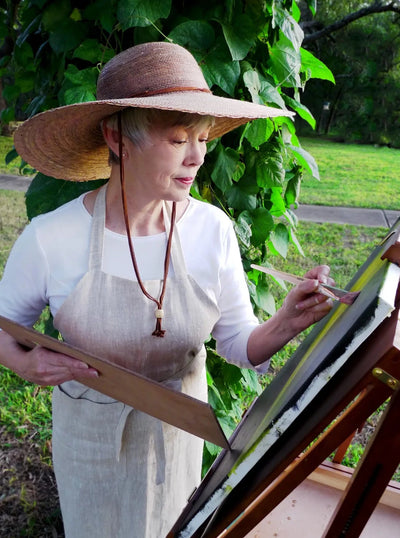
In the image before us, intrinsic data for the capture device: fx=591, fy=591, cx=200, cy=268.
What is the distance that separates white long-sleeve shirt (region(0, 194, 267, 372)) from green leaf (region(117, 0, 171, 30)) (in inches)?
23.2

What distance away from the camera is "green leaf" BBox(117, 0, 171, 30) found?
67.9 inches

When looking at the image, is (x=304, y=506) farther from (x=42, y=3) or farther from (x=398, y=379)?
(x=42, y=3)

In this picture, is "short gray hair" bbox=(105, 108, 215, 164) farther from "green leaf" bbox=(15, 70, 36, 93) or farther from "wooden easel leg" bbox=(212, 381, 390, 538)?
"green leaf" bbox=(15, 70, 36, 93)

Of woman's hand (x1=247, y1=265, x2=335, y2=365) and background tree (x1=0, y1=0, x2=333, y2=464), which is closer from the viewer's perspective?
woman's hand (x1=247, y1=265, x2=335, y2=365)

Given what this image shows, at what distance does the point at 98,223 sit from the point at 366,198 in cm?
749

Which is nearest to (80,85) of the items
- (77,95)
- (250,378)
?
(77,95)

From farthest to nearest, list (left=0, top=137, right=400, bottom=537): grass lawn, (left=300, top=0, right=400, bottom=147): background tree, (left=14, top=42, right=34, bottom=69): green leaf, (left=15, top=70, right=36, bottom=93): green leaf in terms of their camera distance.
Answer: (left=300, top=0, right=400, bottom=147): background tree < (left=0, top=137, right=400, bottom=537): grass lawn < (left=15, top=70, right=36, bottom=93): green leaf < (left=14, top=42, right=34, bottom=69): green leaf

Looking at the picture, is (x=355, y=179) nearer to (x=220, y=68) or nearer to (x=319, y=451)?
(x=220, y=68)

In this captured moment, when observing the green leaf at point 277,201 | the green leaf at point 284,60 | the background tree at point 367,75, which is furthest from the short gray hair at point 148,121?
the background tree at point 367,75

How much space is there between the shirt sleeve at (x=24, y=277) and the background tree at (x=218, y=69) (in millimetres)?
525

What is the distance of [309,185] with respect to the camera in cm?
934

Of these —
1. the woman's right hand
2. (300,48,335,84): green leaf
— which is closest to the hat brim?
the woman's right hand

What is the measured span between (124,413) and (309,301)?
1.79 feet

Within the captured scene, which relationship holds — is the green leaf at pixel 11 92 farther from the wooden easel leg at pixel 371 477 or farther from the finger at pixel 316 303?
the wooden easel leg at pixel 371 477
